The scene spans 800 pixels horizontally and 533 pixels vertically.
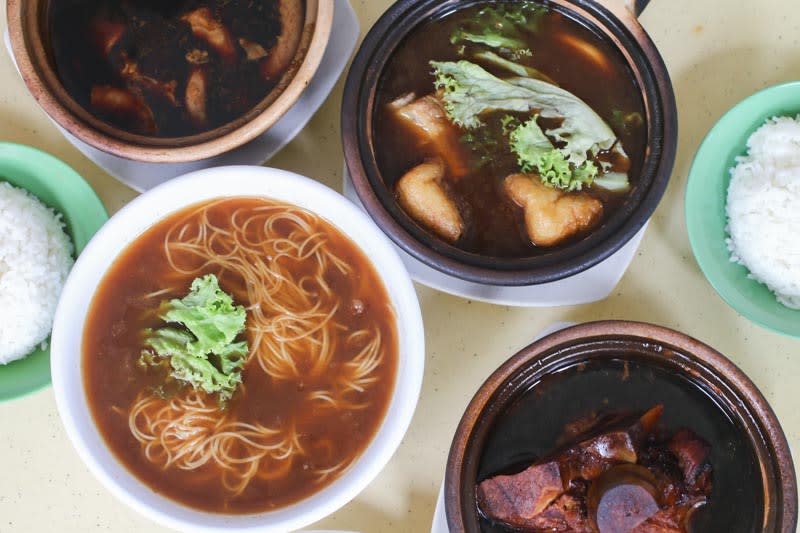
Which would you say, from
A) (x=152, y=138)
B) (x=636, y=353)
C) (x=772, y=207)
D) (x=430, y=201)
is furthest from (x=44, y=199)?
(x=772, y=207)

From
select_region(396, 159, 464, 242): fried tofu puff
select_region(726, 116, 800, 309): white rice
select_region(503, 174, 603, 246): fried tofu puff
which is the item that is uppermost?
select_region(726, 116, 800, 309): white rice

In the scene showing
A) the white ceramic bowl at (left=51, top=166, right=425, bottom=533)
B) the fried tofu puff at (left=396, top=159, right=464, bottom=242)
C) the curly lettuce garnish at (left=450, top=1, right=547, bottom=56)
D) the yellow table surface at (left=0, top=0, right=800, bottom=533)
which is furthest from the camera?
the yellow table surface at (left=0, top=0, right=800, bottom=533)

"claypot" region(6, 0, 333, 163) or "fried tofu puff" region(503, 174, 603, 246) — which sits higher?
"fried tofu puff" region(503, 174, 603, 246)

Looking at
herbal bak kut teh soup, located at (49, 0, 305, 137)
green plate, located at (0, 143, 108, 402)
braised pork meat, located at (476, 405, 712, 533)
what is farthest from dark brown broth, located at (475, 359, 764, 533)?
green plate, located at (0, 143, 108, 402)

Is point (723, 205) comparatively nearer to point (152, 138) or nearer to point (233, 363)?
point (233, 363)

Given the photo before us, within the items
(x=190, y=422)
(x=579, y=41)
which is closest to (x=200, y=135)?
(x=190, y=422)

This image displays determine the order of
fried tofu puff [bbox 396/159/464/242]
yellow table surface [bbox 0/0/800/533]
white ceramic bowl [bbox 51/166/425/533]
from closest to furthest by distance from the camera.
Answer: white ceramic bowl [bbox 51/166/425/533]
fried tofu puff [bbox 396/159/464/242]
yellow table surface [bbox 0/0/800/533]

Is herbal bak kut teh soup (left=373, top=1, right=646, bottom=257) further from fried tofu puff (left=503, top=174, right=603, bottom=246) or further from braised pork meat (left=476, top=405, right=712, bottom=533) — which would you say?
braised pork meat (left=476, top=405, right=712, bottom=533)

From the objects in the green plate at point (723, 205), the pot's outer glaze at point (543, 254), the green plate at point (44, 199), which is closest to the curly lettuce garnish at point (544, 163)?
the pot's outer glaze at point (543, 254)
